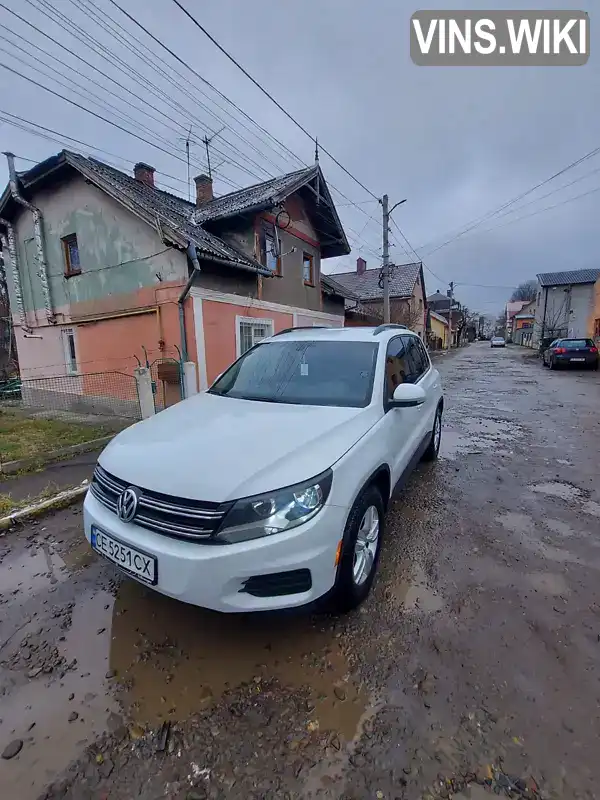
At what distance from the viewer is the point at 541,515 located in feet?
12.3

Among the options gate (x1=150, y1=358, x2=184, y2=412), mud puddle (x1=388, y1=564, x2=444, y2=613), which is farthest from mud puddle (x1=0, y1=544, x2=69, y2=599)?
gate (x1=150, y1=358, x2=184, y2=412)

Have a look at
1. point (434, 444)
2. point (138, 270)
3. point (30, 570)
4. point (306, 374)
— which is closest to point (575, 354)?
point (434, 444)

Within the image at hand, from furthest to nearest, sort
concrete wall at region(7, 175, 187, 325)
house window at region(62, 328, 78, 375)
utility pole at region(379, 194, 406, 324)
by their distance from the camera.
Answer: utility pole at region(379, 194, 406, 324)
house window at region(62, 328, 78, 375)
concrete wall at region(7, 175, 187, 325)

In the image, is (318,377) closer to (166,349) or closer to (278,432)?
(278,432)

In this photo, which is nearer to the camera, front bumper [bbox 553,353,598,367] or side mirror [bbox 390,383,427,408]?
side mirror [bbox 390,383,427,408]

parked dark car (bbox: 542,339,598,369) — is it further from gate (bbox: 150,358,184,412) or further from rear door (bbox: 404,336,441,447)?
gate (bbox: 150,358,184,412)

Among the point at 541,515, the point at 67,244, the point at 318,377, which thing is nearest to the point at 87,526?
the point at 318,377

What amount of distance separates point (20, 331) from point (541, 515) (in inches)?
565

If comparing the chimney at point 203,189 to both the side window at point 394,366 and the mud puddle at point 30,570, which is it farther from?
the mud puddle at point 30,570

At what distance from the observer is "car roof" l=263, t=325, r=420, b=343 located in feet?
12.2

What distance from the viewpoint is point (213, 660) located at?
6.88ft

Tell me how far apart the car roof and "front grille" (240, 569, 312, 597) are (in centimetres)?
229

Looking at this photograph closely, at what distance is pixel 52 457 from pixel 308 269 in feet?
35.4

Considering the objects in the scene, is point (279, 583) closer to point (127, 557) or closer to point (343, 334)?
point (127, 557)
